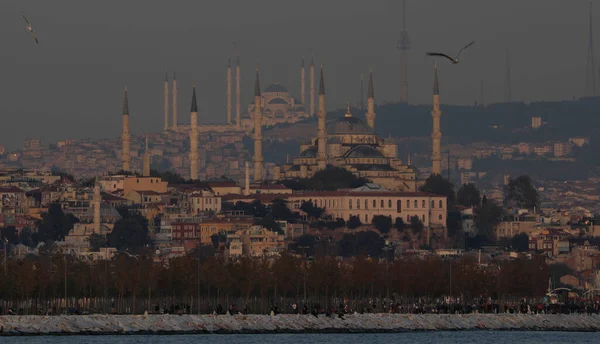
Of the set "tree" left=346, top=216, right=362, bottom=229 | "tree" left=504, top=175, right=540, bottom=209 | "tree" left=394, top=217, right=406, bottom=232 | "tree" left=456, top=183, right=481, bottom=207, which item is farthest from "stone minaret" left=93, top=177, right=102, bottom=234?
"tree" left=504, top=175, right=540, bottom=209

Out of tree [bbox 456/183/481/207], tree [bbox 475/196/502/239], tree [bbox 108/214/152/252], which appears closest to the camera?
tree [bbox 108/214/152/252]

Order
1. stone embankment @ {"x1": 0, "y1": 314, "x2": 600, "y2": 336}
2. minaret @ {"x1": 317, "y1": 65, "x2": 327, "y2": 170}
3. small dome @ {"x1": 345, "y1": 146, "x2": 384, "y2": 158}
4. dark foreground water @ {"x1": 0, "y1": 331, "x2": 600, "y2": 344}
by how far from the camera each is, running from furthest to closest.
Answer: small dome @ {"x1": 345, "y1": 146, "x2": 384, "y2": 158}, minaret @ {"x1": 317, "y1": 65, "x2": 327, "y2": 170}, stone embankment @ {"x1": 0, "y1": 314, "x2": 600, "y2": 336}, dark foreground water @ {"x1": 0, "y1": 331, "x2": 600, "y2": 344}

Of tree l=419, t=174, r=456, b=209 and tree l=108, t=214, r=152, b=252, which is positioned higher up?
tree l=419, t=174, r=456, b=209

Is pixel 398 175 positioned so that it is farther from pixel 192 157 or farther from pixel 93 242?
pixel 93 242

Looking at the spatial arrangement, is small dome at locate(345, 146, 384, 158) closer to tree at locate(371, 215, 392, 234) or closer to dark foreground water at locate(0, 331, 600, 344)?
tree at locate(371, 215, 392, 234)

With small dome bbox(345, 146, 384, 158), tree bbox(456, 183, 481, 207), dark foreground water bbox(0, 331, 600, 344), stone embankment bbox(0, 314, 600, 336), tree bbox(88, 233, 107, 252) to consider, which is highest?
small dome bbox(345, 146, 384, 158)

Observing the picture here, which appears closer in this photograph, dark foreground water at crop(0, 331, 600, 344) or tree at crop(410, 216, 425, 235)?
dark foreground water at crop(0, 331, 600, 344)
